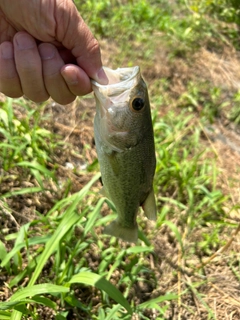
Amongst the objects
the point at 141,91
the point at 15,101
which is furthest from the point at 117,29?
the point at 141,91

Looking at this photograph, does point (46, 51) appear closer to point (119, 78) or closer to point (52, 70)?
point (52, 70)

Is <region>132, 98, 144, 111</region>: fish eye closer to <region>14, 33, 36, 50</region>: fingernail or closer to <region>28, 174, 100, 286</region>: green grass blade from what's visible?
<region>14, 33, 36, 50</region>: fingernail

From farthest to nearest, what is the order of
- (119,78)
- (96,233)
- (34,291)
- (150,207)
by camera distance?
(96,233) → (150,207) → (34,291) → (119,78)

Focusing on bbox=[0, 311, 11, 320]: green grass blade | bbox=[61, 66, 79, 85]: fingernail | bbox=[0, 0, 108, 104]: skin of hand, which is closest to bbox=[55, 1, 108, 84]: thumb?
bbox=[0, 0, 108, 104]: skin of hand

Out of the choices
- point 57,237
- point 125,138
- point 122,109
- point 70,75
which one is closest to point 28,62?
point 70,75

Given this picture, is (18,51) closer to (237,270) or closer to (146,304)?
(146,304)
